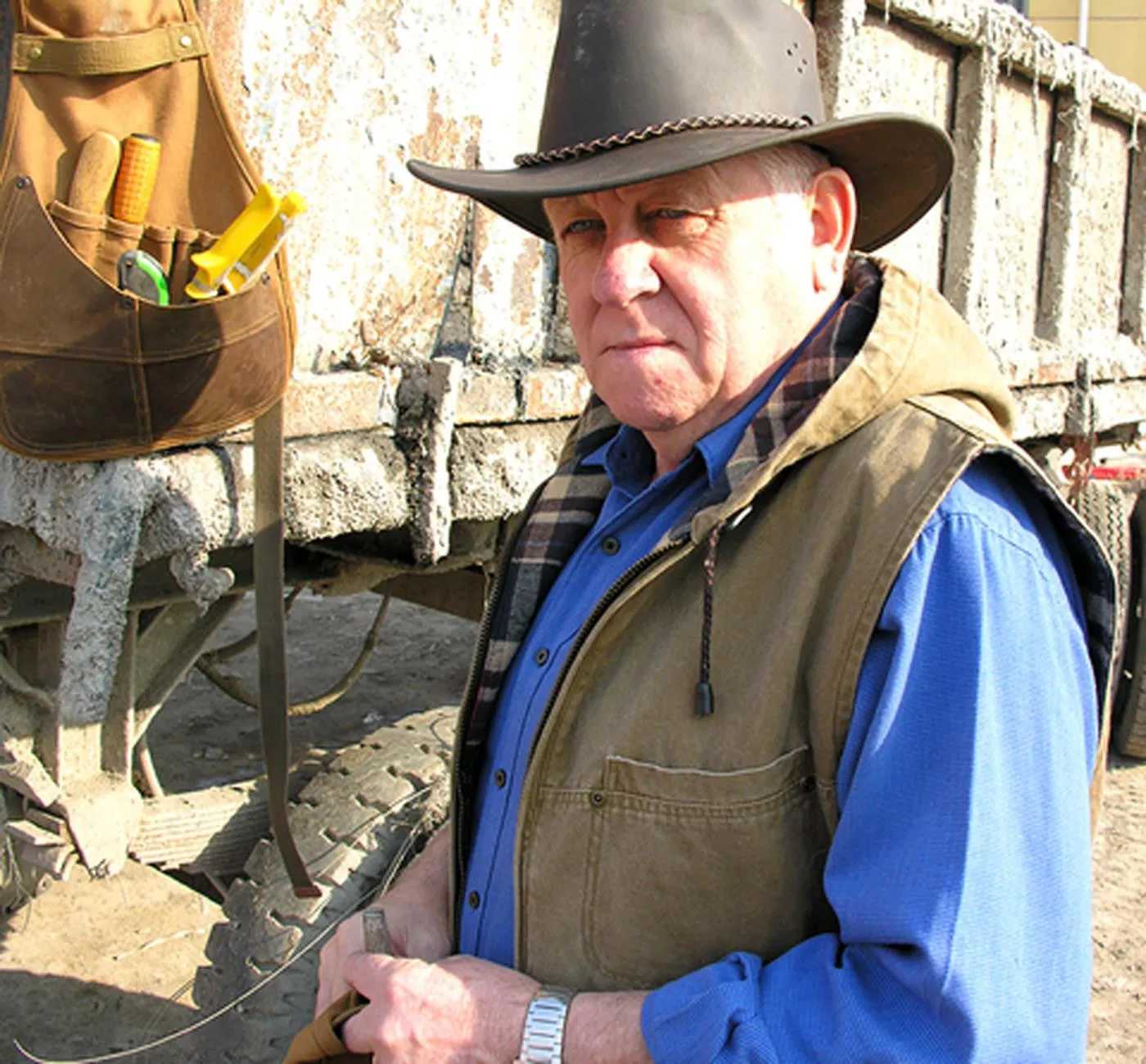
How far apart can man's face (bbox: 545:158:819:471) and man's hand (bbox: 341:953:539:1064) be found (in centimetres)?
64

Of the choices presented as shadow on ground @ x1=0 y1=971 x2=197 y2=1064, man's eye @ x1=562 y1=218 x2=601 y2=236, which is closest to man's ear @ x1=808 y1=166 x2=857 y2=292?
man's eye @ x1=562 y1=218 x2=601 y2=236

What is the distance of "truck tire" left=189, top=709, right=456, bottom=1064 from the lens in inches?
96.2

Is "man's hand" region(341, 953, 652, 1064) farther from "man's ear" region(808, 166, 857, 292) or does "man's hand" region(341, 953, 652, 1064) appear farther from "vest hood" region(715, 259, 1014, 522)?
"man's ear" region(808, 166, 857, 292)

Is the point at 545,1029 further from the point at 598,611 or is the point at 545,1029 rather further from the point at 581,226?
the point at 581,226

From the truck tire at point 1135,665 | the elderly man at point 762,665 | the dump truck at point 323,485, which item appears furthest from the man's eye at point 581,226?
the truck tire at point 1135,665

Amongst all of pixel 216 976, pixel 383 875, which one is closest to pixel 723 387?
pixel 383 875

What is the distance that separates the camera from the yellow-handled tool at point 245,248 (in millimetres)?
1968

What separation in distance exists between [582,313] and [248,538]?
947 mm

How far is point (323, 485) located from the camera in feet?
7.37

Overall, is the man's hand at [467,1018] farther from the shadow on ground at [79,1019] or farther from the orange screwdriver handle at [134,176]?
the shadow on ground at [79,1019]

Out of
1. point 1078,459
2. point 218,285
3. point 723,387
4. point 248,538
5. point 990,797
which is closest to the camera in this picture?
point 990,797

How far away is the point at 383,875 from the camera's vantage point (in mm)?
2619

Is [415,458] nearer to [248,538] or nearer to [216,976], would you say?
[248,538]

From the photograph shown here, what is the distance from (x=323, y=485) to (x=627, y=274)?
3.44 ft
